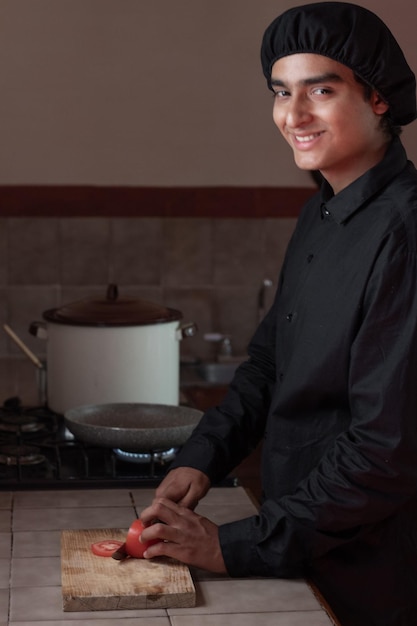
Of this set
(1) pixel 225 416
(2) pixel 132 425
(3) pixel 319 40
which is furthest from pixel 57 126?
(3) pixel 319 40

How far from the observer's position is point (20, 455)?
2133 mm

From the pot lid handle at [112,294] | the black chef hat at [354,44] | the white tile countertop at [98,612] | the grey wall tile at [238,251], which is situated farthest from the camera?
the grey wall tile at [238,251]

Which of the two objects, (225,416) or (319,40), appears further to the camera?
(225,416)

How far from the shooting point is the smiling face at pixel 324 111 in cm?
151

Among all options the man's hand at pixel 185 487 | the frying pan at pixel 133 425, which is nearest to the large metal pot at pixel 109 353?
the frying pan at pixel 133 425

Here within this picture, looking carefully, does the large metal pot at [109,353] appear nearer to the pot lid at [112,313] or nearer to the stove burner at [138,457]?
the pot lid at [112,313]

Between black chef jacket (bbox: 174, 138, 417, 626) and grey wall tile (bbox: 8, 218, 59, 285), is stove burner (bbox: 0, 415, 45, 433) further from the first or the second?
grey wall tile (bbox: 8, 218, 59, 285)

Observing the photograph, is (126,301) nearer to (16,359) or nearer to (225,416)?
(225,416)

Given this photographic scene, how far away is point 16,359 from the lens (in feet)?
11.6

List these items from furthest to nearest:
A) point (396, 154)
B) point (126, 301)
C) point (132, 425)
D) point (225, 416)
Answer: point (126, 301)
point (132, 425)
point (225, 416)
point (396, 154)

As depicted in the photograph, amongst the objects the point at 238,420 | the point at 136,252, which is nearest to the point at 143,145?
the point at 136,252

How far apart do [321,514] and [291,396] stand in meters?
0.20

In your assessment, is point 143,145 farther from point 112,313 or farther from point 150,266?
point 112,313

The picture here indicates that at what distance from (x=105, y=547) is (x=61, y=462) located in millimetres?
622
